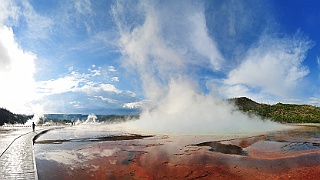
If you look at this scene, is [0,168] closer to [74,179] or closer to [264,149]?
[74,179]

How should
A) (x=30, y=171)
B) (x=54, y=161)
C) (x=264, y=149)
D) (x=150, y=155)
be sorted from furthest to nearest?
(x=264, y=149)
(x=150, y=155)
(x=54, y=161)
(x=30, y=171)

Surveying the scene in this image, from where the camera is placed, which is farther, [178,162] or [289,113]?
[289,113]

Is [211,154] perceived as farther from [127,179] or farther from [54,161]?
[54,161]

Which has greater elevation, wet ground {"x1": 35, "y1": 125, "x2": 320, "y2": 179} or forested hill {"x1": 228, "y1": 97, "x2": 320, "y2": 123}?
forested hill {"x1": 228, "y1": 97, "x2": 320, "y2": 123}

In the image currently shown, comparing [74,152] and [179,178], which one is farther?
[74,152]

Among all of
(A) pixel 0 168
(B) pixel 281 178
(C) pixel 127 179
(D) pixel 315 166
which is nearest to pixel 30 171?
(A) pixel 0 168

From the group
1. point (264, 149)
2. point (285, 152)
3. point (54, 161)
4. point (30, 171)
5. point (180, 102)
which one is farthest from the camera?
point (180, 102)

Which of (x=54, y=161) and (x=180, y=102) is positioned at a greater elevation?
(x=180, y=102)

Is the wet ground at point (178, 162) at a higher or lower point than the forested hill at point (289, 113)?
lower

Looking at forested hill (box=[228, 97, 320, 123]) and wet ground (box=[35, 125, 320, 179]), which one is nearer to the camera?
wet ground (box=[35, 125, 320, 179])

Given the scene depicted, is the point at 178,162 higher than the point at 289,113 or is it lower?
lower

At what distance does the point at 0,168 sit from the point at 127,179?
4.71 meters

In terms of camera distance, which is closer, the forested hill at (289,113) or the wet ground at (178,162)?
the wet ground at (178,162)

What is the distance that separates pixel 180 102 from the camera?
57.3 m
